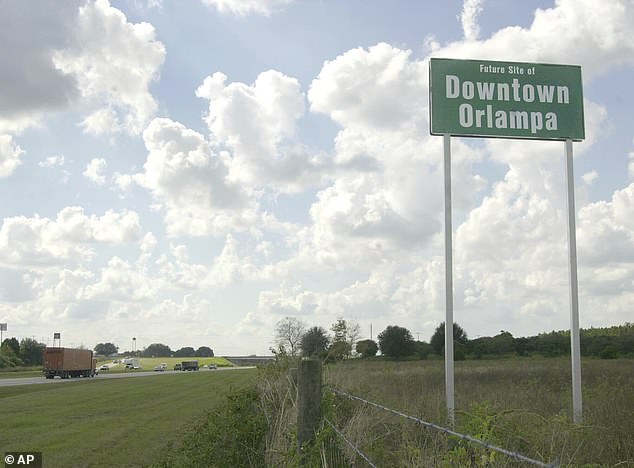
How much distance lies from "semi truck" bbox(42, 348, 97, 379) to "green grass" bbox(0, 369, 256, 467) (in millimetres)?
33920

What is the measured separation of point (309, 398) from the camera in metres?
7.02

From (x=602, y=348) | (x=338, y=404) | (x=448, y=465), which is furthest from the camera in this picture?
(x=602, y=348)

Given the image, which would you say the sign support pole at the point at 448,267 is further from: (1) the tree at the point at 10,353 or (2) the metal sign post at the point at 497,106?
(1) the tree at the point at 10,353

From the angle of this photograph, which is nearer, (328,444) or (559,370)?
(328,444)

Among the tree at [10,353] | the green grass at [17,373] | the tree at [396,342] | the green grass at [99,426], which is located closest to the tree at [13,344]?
the tree at [10,353]

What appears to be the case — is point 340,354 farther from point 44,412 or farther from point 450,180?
point 44,412

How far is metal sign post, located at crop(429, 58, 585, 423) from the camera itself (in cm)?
1177

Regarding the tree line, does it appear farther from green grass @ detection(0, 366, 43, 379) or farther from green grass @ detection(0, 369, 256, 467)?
green grass @ detection(0, 366, 43, 379)

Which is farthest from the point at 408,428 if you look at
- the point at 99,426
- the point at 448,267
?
the point at 99,426

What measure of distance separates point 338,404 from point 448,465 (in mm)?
4177

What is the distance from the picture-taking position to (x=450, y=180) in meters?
11.7

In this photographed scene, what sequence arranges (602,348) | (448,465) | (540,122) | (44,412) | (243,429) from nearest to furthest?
(448,465)
(243,429)
(540,122)
(44,412)
(602,348)

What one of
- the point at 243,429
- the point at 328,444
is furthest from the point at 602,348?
the point at 328,444

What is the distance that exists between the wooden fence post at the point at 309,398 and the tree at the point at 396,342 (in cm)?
5580
